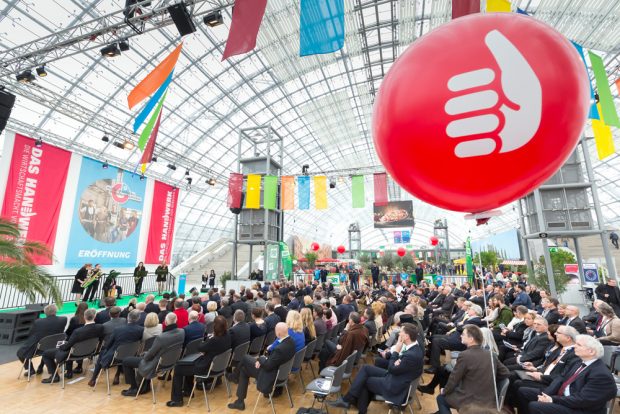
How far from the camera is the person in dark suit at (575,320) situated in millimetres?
4259

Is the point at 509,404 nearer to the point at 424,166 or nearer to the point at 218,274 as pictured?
the point at 424,166

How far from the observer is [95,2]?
→ 11.0 metres

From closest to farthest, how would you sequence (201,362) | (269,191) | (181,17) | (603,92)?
(201,362), (181,17), (603,92), (269,191)

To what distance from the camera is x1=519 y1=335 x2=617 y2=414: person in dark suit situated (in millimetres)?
2580

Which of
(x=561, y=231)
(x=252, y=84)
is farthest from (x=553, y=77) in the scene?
(x=252, y=84)

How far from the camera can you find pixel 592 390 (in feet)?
8.53

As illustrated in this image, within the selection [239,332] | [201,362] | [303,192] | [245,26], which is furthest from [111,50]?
[303,192]

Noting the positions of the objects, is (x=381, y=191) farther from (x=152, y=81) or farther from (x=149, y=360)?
(x=149, y=360)

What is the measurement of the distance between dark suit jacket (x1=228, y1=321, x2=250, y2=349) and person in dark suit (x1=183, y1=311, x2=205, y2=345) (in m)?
0.59

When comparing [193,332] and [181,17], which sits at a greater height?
[181,17]

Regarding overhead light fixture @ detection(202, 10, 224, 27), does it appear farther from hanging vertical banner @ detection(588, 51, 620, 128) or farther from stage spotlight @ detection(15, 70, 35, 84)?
hanging vertical banner @ detection(588, 51, 620, 128)

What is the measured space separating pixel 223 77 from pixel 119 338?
15.3 m

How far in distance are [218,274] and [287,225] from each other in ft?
60.7

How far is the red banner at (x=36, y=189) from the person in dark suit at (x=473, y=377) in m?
12.1
